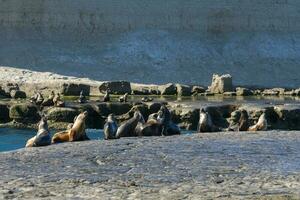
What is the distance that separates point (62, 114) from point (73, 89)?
859 cm

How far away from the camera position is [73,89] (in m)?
33.2

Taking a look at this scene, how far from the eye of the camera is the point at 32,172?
34.7 feet

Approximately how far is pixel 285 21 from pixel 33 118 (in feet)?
113

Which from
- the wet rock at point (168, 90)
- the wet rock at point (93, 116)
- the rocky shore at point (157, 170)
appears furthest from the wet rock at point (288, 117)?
the wet rock at point (168, 90)

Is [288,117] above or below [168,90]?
below

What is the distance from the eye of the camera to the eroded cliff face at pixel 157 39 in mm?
46219

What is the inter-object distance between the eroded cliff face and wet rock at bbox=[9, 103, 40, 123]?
58.9 feet

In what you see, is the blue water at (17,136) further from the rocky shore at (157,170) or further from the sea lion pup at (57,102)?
the rocky shore at (157,170)

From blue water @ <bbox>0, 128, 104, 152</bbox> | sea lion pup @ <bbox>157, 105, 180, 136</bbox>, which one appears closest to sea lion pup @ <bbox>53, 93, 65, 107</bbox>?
blue water @ <bbox>0, 128, 104, 152</bbox>

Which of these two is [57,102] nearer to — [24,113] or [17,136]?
[24,113]

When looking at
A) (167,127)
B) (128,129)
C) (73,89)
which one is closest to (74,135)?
(128,129)

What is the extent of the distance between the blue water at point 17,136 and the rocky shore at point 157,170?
225 inches

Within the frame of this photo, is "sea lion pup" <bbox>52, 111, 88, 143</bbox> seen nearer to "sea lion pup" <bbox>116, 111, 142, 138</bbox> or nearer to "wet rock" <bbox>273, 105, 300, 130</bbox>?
"sea lion pup" <bbox>116, 111, 142, 138</bbox>

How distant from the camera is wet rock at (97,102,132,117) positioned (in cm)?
2600
